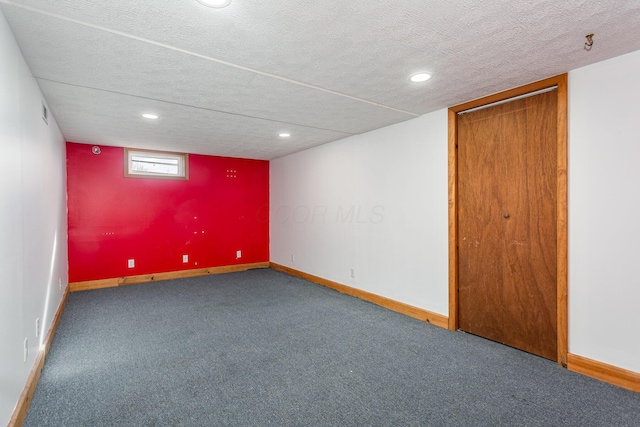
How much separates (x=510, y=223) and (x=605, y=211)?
0.66 meters

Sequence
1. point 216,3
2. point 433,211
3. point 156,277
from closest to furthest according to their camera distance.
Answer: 1. point 216,3
2. point 433,211
3. point 156,277

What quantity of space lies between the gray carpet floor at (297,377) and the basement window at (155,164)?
240 centimetres

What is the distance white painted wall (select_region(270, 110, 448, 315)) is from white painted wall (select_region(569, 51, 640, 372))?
110cm

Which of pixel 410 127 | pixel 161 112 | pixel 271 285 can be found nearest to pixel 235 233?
pixel 271 285

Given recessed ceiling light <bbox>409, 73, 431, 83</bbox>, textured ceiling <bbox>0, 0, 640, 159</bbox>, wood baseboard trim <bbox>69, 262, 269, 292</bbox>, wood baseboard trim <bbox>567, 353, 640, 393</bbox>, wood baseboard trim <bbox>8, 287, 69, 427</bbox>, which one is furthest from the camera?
wood baseboard trim <bbox>69, 262, 269, 292</bbox>

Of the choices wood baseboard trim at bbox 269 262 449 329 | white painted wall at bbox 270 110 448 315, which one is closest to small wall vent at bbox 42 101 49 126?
white painted wall at bbox 270 110 448 315

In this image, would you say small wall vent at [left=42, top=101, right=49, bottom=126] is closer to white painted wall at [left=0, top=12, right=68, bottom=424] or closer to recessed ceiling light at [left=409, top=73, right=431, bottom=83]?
white painted wall at [left=0, top=12, right=68, bottom=424]

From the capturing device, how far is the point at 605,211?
2.22 m

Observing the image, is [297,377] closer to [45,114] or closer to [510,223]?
[510,223]

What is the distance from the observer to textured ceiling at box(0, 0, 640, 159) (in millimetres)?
1590

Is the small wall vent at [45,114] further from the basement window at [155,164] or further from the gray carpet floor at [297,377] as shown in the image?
the basement window at [155,164]

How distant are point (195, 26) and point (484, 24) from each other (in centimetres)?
158

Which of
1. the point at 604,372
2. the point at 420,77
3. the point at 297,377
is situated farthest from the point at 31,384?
the point at 604,372

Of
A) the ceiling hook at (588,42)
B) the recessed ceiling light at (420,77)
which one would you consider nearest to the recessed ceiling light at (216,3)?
the recessed ceiling light at (420,77)
